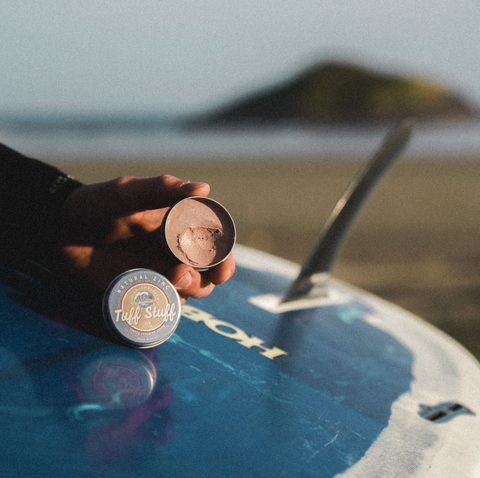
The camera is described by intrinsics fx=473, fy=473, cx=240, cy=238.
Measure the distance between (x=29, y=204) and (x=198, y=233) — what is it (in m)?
0.64

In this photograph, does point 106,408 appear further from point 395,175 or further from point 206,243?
point 395,175

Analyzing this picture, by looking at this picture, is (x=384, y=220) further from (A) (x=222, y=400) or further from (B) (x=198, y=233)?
(A) (x=222, y=400)

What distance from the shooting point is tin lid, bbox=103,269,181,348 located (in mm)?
1278

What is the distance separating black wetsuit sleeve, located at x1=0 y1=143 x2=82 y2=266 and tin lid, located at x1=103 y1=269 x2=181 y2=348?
1.41 feet

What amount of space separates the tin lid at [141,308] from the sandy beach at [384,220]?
11.6ft

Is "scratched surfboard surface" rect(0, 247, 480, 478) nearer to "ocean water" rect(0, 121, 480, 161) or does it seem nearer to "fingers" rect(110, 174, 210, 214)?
"fingers" rect(110, 174, 210, 214)

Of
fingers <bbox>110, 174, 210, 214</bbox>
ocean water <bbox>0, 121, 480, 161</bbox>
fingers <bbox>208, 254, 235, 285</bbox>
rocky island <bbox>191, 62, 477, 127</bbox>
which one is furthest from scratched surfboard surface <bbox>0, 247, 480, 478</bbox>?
rocky island <bbox>191, 62, 477, 127</bbox>

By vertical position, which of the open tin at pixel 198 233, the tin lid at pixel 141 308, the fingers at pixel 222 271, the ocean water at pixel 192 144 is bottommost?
the ocean water at pixel 192 144

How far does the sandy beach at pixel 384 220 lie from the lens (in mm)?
5391

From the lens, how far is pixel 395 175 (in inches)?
476

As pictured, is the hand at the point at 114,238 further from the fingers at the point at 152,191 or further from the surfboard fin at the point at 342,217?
the surfboard fin at the point at 342,217

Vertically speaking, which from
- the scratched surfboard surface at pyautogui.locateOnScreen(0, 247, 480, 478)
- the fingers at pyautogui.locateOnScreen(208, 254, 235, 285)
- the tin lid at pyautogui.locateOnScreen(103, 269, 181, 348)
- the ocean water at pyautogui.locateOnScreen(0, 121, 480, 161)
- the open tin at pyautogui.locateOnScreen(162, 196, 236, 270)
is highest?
the open tin at pyautogui.locateOnScreen(162, 196, 236, 270)

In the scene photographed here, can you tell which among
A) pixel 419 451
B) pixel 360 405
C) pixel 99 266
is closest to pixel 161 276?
pixel 99 266

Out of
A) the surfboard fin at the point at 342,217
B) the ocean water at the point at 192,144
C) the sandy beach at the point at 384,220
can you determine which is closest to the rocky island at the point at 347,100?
the ocean water at the point at 192,144
